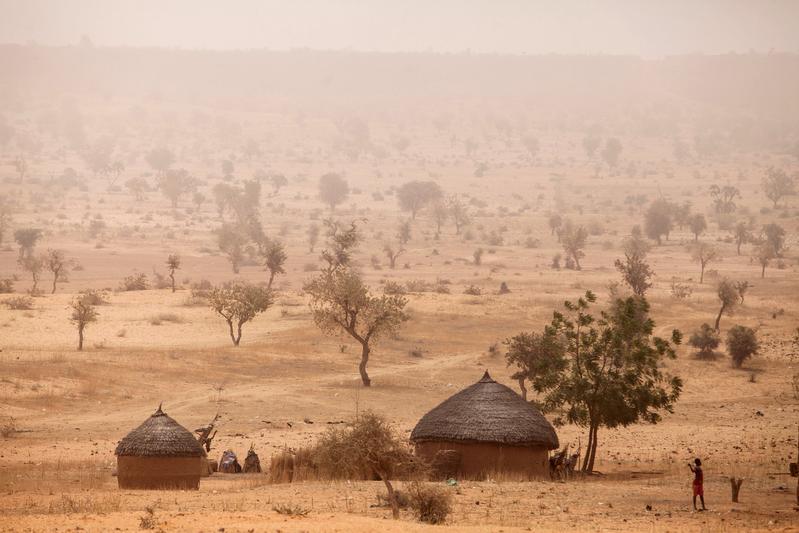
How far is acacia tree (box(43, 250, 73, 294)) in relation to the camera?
231 feet

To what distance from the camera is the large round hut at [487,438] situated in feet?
92.4

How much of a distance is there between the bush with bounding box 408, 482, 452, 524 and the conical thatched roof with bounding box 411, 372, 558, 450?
300 inches

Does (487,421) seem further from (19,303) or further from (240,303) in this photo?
(19,303)

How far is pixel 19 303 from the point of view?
196 feet

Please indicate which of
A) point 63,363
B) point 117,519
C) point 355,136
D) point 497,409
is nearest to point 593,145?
point 355,136

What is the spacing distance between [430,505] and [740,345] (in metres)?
33.1

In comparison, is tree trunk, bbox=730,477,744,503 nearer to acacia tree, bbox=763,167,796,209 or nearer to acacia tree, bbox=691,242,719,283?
acacia tree, bbox=691,242,719,283

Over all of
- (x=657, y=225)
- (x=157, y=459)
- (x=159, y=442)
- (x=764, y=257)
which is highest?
(x=657, y=225)

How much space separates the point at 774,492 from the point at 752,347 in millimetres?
25977

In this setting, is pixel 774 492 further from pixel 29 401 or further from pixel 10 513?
pixel 29 401

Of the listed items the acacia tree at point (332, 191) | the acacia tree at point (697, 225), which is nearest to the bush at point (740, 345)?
the acacia tree at point (697, 225)

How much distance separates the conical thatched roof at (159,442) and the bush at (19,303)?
3506cm

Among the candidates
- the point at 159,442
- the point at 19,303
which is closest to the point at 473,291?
the point at 19,303

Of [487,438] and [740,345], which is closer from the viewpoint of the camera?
[487,438]
